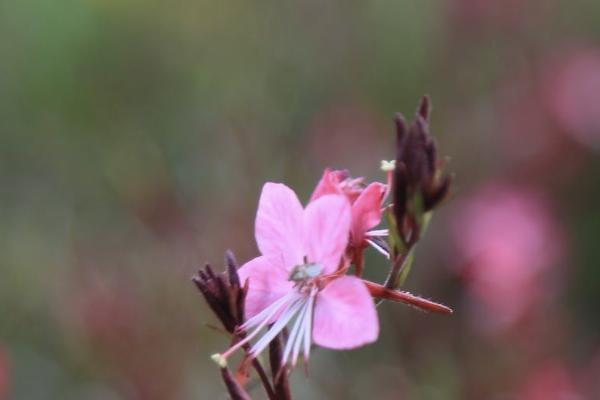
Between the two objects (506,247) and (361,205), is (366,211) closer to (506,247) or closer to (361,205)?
(361,205)

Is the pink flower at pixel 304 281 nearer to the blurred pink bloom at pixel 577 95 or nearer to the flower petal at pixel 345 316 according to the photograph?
the flower petal at pixel 345 316

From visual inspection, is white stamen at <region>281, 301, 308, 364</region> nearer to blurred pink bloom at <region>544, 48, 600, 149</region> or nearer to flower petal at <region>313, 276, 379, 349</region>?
flower petal at <region>313, 276, 379, 349</region>

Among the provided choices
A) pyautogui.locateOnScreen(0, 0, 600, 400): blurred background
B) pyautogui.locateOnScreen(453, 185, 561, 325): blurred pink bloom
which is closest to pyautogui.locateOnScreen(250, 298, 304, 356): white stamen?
pyautogui.locateOnScreen(0, 0, 600, 400): blurred background

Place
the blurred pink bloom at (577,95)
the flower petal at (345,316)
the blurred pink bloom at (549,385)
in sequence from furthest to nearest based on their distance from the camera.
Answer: the blurred pink bloom at (577,95) < the blurred pink bloom at (549,385) < the flower petal at (345,316)

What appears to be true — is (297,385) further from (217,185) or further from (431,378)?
(217,185)

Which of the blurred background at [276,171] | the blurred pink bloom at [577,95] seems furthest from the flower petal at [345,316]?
the blurred pink bloom at [577,95]

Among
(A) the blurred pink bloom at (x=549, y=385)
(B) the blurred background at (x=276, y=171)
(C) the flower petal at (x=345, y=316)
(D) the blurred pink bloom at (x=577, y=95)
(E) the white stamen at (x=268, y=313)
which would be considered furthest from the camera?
(D) the blurred pink bloom at (x=577, y=95)

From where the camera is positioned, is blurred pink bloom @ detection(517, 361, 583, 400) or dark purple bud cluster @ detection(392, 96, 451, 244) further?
blurred pink bloom @ detection(517, 361, 583, 400)

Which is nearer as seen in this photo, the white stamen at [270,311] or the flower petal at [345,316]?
the flower petal at [345,316]
